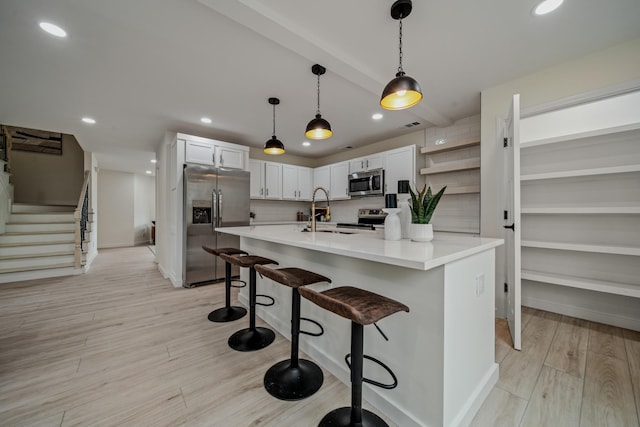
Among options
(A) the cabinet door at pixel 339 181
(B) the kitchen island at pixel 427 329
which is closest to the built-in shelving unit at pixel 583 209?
(B) the kitchen island at pixel 427 329

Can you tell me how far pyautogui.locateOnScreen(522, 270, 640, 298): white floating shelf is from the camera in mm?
2137

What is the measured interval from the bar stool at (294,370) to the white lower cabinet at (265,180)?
3596 millimetres

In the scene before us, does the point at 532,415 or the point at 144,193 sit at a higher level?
the point at 144,193

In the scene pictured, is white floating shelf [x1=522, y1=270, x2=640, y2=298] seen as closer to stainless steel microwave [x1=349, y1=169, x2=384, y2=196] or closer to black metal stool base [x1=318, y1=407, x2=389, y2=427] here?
black metal stool base [x1=318, y1=407, x2=389, y2=427]

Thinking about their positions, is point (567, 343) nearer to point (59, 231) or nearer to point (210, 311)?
point (210, 311)

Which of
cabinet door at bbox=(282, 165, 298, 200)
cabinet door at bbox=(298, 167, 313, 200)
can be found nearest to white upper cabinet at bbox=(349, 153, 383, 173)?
cabinet door at bbox=(298, 167, 313, 200)

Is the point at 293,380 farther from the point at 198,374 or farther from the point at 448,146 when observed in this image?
the point at 448,146

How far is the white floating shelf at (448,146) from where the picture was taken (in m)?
3.52

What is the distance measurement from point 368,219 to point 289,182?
2.02 metres

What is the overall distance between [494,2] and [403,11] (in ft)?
2.13

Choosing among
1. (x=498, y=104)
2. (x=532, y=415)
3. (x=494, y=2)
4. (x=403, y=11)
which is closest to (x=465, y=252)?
(x=532, y=415)

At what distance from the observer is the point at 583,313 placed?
2586 mm

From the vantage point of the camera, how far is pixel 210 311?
2.88m

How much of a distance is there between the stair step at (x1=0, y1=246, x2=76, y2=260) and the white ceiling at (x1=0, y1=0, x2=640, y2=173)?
2264mm
